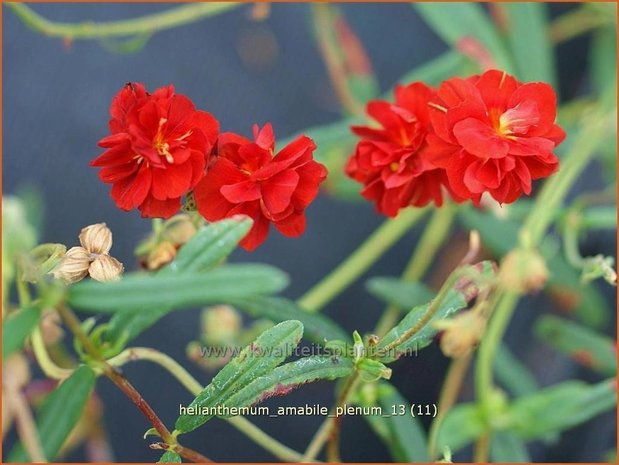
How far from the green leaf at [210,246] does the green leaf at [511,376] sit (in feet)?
1.42

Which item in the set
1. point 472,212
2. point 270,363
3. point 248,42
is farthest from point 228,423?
point 248,42

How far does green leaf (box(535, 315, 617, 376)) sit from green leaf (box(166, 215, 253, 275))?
48 cm

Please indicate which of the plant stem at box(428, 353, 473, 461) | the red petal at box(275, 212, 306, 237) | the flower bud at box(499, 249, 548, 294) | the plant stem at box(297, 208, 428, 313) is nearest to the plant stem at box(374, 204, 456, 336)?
the plant stem at box(297, 208, 428, 313)

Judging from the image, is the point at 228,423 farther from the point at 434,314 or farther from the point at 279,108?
the point at 279,108

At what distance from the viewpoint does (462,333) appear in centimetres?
49

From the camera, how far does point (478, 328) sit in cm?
50

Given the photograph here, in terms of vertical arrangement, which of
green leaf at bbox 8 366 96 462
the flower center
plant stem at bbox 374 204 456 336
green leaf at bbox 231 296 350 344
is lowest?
green leaf at bbox 8 366 96 462

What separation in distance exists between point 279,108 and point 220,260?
0.45 meters

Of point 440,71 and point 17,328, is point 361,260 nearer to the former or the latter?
point 440,71

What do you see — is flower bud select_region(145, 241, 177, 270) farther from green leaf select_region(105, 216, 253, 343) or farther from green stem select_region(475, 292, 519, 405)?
green stem select_region(475, 292, 519, 405)

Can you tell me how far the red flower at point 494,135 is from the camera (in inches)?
17.2

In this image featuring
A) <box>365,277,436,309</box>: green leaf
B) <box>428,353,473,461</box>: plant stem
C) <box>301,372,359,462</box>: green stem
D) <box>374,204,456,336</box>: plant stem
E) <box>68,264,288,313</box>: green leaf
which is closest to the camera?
<box>68,264,288,313</box>: green leaf

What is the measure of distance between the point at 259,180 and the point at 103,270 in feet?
0.32

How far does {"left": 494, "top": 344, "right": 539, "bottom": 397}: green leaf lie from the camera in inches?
31.9
